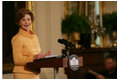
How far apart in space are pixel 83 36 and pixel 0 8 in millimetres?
2499

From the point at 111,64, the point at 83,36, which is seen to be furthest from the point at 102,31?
the point at 111,64

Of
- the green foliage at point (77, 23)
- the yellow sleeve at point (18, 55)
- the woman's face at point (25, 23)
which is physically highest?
the green foliage at point (77, 23)

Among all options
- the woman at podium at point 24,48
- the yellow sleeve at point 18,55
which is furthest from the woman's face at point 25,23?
the yellow sleeve at point 18,55

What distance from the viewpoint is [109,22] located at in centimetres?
640

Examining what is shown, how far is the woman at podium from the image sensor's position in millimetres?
2693

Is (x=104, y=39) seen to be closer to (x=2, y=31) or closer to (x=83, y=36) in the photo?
(x=83, y=36)

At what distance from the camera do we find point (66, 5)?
197 inches

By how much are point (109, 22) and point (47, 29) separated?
3.22 metres

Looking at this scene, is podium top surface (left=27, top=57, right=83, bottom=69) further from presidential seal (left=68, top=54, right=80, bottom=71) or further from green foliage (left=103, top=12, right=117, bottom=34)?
green foliage (left=103, top=12, right=117, bottom=34)

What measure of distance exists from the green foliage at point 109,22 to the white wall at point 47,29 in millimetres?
2795

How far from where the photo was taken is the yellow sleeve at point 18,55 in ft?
8.79

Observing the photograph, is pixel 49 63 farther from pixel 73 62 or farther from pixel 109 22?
pixel 109 22

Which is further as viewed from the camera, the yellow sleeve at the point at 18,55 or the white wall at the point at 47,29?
the white wall at the point at 47,29

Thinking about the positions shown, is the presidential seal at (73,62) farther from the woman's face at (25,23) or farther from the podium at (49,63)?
the woman's face at (25,23)
